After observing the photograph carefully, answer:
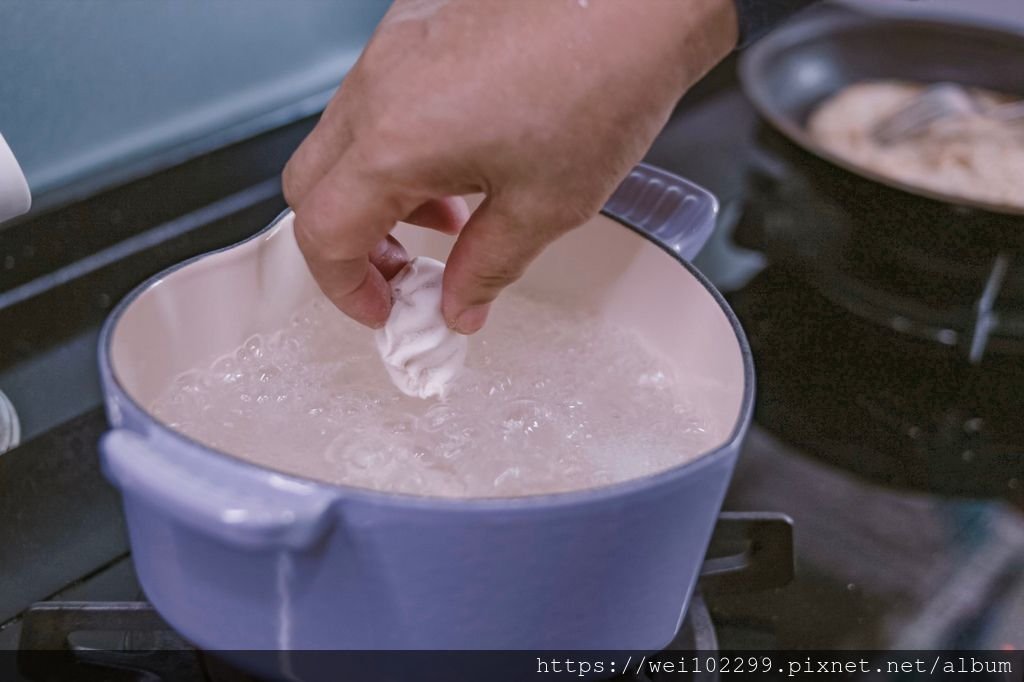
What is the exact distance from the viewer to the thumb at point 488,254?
36 cm

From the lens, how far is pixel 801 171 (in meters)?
0.70

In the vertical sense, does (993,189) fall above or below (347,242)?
below

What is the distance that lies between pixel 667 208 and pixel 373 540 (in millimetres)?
263

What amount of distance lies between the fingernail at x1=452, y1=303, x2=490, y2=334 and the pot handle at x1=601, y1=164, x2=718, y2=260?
101 millimetres

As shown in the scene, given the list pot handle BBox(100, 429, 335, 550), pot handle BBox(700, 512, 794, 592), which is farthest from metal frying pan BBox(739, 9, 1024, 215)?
pot handle BBox(100, 429, 335, 550)

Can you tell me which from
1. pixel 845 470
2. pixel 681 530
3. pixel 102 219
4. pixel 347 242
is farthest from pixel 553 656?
pixel 102 219

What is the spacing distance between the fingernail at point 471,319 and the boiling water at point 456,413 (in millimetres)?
39

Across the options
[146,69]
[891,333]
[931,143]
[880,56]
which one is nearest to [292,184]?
[146,69]

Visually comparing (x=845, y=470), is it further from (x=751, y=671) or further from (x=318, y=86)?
(x=318, y=86)

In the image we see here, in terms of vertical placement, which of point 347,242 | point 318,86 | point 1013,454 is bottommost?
point 1013,454

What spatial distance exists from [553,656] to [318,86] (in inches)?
21.1

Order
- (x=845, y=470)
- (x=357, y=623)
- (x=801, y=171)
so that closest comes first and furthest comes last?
(x=357, y=623) → (x=845, y=470) → (x=801, y=171)

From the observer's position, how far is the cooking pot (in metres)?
0.29

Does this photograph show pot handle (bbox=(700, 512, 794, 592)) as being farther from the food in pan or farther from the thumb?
the food in pan
